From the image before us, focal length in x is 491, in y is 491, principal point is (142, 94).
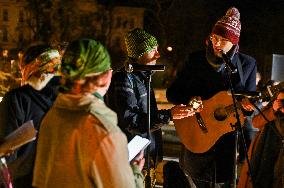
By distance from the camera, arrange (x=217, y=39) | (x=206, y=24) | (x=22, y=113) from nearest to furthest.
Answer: (x=22, y=113), (x=217, y=39), (x=206, y=24)

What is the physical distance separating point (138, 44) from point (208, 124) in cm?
111

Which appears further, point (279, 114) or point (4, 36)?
point (4, 36)

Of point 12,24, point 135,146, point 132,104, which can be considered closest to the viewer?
point 135,146

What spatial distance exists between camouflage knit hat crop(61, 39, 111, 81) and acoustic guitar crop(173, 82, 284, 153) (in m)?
2.33

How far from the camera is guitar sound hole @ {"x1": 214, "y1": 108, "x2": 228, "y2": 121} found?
4.88 meters

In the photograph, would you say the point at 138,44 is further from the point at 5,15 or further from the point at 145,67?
the point at 5,15

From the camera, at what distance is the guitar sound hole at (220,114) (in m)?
4.88

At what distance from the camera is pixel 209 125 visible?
497cm

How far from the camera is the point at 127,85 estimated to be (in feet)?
14.4

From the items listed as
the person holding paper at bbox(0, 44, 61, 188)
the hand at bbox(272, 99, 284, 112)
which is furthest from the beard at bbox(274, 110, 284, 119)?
the person holding paper at bbox(0, 44, 61, 188)

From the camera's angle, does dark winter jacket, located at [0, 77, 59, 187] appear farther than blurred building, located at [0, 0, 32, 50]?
No

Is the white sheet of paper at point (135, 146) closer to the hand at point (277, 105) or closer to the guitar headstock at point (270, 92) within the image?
the guitar headstock at point (270, 92)

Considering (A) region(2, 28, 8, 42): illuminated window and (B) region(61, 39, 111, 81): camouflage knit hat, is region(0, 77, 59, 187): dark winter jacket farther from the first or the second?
(A) region(2, 28, 8, 42): illuminated window

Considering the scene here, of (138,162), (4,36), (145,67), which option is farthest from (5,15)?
(138,162)
